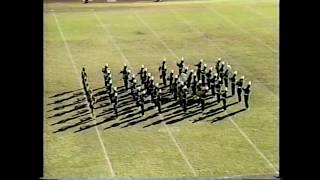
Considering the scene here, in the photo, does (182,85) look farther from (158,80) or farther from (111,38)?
(111,38)

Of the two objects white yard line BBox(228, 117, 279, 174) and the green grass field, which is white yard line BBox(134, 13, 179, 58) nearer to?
the green grass field

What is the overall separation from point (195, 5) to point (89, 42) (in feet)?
11.6

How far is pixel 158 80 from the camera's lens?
1080 centimetres

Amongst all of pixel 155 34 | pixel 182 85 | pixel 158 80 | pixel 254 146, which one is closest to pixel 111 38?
pixel 155 34

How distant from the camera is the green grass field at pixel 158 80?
7.59 metres

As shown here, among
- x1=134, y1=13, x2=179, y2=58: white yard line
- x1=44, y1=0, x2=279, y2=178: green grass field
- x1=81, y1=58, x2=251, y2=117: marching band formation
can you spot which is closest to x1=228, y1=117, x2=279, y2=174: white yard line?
x1=44, y1=0, x2=279, y2=178: green grass field

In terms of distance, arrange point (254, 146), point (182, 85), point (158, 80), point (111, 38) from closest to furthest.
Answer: point (254, 146)
point (182, 85)
point (158, 80)
point (111, 38)

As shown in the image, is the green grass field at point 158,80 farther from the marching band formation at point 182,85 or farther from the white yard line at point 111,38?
the marching band formation at point 182,85

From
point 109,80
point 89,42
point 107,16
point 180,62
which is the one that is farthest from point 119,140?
point 107,16

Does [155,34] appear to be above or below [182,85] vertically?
below

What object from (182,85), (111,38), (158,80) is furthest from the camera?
(111,38)

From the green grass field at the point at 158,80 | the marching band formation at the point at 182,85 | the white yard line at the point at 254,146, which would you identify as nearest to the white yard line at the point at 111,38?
the green grass field at the point at 158,80
